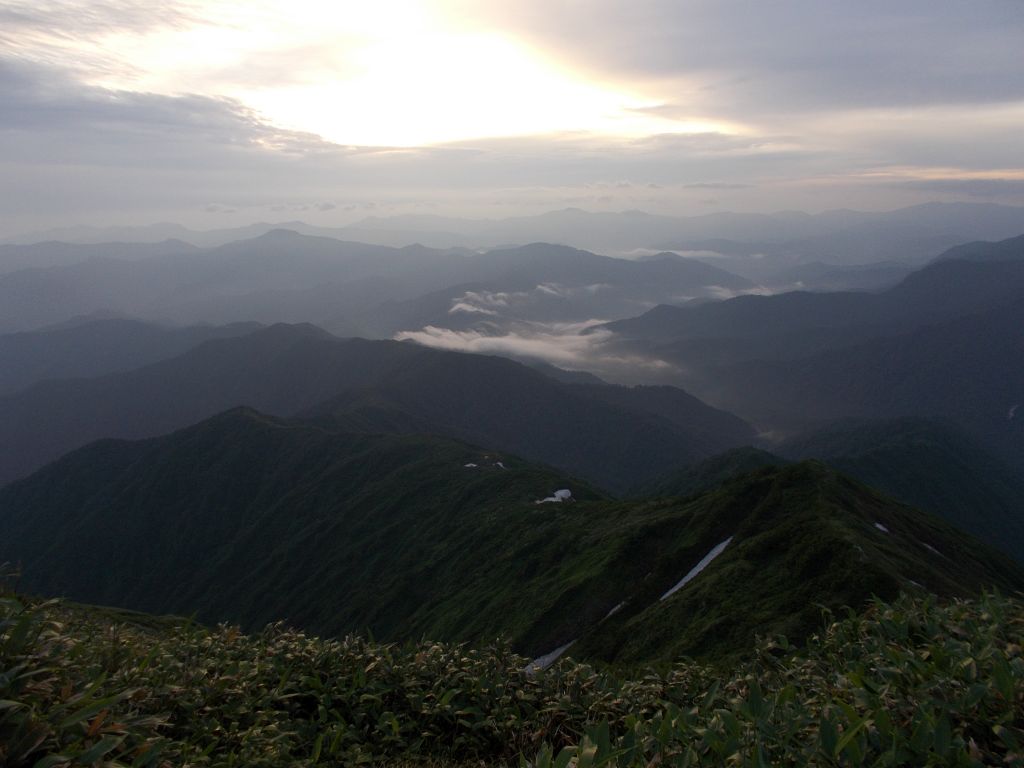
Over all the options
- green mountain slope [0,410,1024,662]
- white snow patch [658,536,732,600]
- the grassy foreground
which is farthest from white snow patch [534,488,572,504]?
the grassy foreground

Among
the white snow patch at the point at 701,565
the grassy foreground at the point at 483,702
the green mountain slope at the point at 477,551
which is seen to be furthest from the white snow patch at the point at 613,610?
the grassy foreground at the point at 483,702

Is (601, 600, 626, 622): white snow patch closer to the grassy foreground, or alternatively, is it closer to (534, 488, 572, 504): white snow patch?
the grassy foreground

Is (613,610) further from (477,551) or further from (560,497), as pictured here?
(560,497)

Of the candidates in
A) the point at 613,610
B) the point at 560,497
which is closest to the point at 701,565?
the point at 613,610

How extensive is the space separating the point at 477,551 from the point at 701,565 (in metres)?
50.3

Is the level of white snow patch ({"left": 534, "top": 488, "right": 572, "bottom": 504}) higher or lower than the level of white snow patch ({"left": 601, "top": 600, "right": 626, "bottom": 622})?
lower

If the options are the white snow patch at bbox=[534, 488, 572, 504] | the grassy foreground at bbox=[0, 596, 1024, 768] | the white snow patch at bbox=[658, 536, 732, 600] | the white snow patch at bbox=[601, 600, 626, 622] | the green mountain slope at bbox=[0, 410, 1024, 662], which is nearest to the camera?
the grassy foreground at bbox=[0, 596, 1024, 768]

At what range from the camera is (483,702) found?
1041cm

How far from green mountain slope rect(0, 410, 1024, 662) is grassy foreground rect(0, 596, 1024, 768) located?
170 inches

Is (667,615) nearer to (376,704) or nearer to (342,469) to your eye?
(376,704)

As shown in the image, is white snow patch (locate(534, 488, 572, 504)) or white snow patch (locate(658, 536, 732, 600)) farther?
white snow patch (locate(534, 488, 572, 504))

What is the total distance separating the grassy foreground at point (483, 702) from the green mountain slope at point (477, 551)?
4307mm

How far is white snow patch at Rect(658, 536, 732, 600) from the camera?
51.4 meters

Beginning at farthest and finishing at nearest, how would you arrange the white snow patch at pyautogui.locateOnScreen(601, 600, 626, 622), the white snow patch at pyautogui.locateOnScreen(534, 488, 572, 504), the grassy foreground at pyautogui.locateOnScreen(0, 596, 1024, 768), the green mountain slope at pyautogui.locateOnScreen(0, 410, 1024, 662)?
the white snow patch at pyautogui.locateOnScreen(534, 488, 572, 504)
the white snow patch at pyautogui.locateOnScreen(601, 600, 626, 622)
the green mountain slope at pyautogui.locateOnScreen(0, 410, 1024, 662)
the grassy foreground at pyautogui.locateOnScreen(0, 596, 1024, 768)
